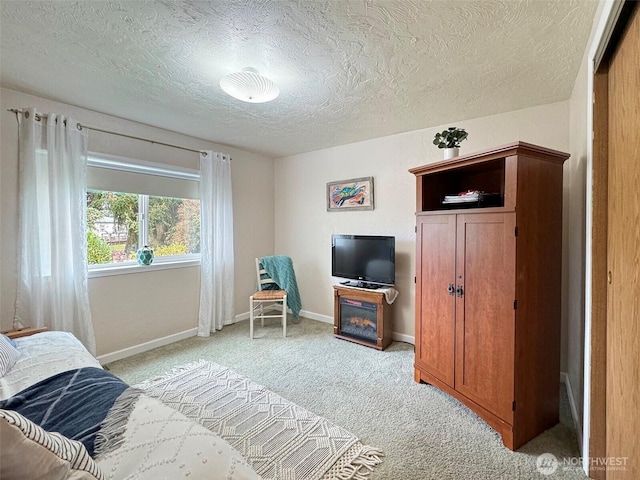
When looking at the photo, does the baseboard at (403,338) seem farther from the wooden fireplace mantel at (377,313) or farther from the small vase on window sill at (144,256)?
the small vase on window sill at (144,256)

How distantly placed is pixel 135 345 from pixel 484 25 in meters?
3.91

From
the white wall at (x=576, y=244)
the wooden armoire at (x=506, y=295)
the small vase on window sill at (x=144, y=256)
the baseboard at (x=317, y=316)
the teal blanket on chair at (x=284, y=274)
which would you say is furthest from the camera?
the baseboard at (x=317, y=316)

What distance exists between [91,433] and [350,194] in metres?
3.26

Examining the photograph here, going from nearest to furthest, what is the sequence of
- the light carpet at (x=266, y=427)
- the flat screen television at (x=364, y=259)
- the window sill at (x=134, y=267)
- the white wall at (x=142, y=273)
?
the light carpet at (x=266, y=427) → the white wall at (x=142, y=273) → the window sill at (x=134, y=267) → the flat screen television at (x=364, y=259)

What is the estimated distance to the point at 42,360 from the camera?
62.6 inches

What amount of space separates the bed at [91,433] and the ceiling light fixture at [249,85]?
1788 mm

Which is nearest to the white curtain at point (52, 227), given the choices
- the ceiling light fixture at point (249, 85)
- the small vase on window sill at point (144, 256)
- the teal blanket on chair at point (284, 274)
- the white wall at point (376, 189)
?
the small vase on window sill at point (144, 256)

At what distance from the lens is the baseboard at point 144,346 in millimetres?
2838

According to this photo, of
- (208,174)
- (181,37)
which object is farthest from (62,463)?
(208,174)

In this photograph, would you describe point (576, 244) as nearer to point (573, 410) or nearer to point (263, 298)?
point (573, 410)

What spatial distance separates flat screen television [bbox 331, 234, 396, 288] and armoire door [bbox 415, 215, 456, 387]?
2.61 ft

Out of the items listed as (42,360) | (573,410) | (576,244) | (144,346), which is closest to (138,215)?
(144,346)

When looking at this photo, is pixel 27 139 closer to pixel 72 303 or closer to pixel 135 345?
pixel 72 303

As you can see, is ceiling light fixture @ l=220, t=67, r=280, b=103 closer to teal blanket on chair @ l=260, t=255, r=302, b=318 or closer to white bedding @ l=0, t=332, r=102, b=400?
white bedding @ l=0, t=332, r=102, b=400
